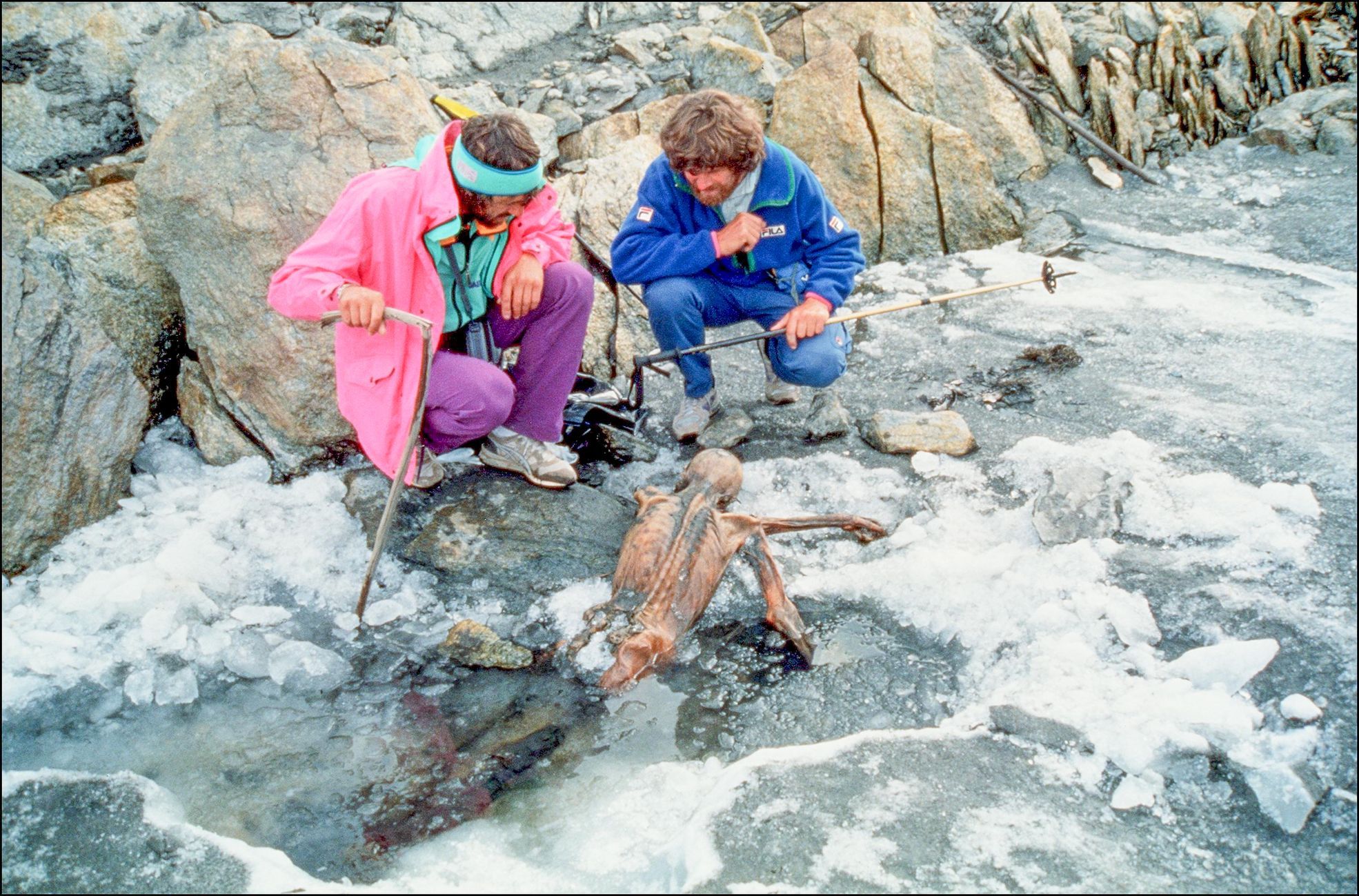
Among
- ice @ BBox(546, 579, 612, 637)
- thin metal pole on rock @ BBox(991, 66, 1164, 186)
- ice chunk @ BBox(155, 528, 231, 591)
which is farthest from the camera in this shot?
thin metal pole on rock @ BBox(991, 66, 1164, 186)

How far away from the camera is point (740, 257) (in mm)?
4707

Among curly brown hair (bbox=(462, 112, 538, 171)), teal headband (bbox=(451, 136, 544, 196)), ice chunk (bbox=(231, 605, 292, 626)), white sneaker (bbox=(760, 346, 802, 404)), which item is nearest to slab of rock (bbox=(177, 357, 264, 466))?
ice chunk (bbox=(231, 605, 292, 626))

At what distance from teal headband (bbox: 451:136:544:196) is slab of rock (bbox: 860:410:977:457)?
7.00 ft

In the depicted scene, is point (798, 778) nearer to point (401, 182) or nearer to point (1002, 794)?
point (1002, 794)

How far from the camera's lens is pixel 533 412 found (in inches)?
167

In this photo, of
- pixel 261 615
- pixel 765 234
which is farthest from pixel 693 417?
pixel 261 615

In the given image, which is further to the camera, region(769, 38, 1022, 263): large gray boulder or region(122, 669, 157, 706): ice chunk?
region(769, 38, 1022, 263): large gray boulder

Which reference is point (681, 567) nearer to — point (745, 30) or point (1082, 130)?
point (745, 30)

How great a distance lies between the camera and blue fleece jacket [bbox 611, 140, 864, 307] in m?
4.45

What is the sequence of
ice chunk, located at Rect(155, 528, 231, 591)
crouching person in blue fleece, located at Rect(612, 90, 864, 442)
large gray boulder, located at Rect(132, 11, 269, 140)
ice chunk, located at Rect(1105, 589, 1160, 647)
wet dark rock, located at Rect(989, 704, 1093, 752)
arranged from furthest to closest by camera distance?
large gray boulder, located at Rect(132, 11, 269, 140), crouching person in blue fleece, located at Rect(612, 90, 864, 442), ice chunk, located at Rect(155, 528, 231, 591), ice chunk, located at Rect(1105, 589, 1160, 647), wet dark rock, located at Rect(989, 704, 1093, 752)

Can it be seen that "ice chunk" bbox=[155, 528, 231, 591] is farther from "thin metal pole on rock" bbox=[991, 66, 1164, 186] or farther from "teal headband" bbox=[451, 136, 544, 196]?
"thin metal pole on rock" bbox=[991, 66, 1164, 186]

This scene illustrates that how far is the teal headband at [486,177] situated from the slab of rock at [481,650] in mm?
1639

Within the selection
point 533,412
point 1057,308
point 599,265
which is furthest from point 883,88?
point 533,412

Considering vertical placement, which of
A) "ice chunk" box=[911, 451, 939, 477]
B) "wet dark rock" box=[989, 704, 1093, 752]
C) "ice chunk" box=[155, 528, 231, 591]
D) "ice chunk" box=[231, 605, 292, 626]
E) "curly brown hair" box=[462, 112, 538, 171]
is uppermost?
"curly brown hair" box=[462, 112, 538, 171]
